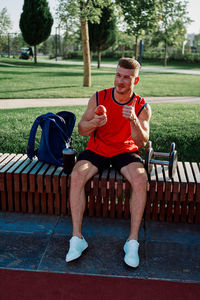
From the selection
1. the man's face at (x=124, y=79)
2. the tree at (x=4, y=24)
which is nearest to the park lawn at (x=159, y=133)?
the man's face at (x=124, y=79)

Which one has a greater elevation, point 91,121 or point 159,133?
point 91,121

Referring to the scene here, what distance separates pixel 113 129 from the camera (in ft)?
11.3

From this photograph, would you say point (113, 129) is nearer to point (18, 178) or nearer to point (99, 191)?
point (99, 191)

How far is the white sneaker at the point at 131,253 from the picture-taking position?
2.83 metres

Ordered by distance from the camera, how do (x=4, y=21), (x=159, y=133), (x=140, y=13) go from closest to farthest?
1. (x=159, y=133)
2. (x=140, y=13)
3. (x=4, y=21)

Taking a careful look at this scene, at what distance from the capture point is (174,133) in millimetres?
6098

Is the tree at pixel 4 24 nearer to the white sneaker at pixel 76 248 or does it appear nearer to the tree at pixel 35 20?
the tree at pixel 35 20

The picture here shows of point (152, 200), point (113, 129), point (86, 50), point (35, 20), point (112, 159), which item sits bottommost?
point (152, 200)

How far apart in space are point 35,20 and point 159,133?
27056 mm

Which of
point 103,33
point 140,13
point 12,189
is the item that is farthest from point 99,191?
point 103,33

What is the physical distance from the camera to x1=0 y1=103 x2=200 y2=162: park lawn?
5652 mm

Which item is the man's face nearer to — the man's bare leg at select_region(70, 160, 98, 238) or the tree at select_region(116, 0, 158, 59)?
the man's bare leg at select_region(70, 160, 98, 238)

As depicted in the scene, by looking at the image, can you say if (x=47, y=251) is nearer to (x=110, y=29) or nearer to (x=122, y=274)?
(x=122, y=274)

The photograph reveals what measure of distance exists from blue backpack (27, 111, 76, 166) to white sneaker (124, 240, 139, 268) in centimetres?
117
